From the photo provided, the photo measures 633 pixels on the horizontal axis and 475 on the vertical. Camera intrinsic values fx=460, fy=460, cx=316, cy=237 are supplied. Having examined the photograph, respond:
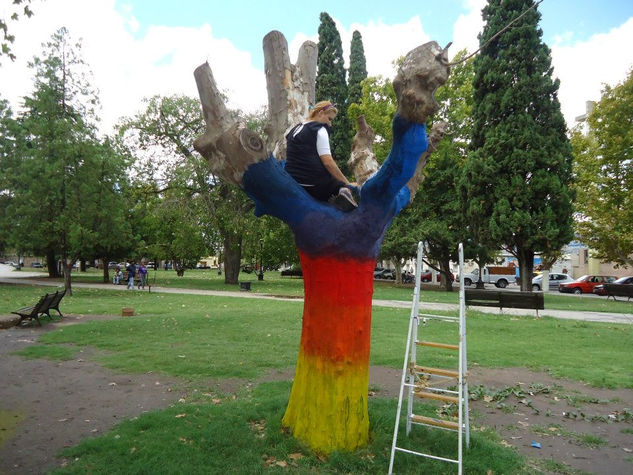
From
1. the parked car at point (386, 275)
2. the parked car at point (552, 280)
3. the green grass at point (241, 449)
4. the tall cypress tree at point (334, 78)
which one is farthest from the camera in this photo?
the parked car at point (386, 275)

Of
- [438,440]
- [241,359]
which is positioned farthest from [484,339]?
[438,440]

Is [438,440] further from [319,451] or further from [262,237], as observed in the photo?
[262,237]

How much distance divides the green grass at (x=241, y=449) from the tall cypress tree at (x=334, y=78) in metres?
30.3

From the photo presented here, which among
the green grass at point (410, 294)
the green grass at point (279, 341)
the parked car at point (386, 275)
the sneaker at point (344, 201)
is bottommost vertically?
the green grass at point (279, 341)

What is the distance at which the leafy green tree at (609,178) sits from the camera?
25139 millimetres

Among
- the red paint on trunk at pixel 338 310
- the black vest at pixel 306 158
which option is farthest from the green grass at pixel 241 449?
the black vest at pixel 306 158

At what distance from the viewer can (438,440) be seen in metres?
4.91

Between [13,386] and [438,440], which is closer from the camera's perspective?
[438,440]

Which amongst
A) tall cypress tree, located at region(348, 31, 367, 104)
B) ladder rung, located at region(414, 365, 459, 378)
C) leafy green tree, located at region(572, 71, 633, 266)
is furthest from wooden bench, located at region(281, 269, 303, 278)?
ladder rung, located at region(414, 365, 459, 378)

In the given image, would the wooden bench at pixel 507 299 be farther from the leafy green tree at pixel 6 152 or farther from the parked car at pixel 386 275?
the parked car at pixel 386 275

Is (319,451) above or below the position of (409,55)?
below

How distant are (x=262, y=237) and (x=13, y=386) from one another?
22.2 metres

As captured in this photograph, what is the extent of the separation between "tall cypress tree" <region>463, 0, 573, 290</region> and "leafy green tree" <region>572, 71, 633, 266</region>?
3.11 m

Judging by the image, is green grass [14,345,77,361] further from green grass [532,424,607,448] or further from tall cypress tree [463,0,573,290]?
tall cypress tree [463,0,573,290]
